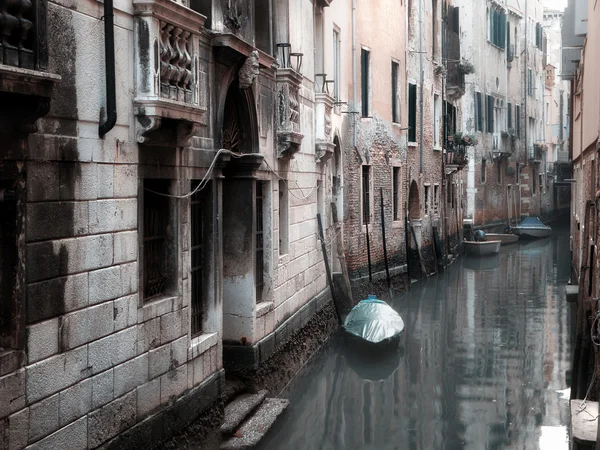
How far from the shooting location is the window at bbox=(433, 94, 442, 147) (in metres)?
24.5

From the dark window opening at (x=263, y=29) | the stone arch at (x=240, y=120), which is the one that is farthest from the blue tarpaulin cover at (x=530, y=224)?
the stone arch at (x=240, y=120)

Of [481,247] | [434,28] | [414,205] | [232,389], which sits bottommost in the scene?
[481,247]

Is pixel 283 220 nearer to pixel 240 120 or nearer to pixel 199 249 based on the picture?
pixel 240 120

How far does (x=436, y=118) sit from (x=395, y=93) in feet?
15.5

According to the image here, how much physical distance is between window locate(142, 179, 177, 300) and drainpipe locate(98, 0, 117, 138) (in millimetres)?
1049

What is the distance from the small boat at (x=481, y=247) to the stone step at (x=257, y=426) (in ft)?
61.2

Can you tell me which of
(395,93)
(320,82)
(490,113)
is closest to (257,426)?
(320,82)

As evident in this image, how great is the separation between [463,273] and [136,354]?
1840cm

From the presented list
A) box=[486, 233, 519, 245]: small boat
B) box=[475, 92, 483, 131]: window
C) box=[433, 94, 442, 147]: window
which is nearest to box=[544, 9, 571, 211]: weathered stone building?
box=[486, 233, 519, 245]: small boat

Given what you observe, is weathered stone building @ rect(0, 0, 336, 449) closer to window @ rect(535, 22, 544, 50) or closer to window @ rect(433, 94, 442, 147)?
window @ rect(433, 94, 442, 147)

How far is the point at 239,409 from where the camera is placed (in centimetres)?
857

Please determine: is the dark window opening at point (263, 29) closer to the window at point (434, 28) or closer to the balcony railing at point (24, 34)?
the balcony railing at point (24, 34)

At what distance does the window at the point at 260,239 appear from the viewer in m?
10.2

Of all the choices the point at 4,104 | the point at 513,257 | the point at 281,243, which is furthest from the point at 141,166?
the point at 513,257
